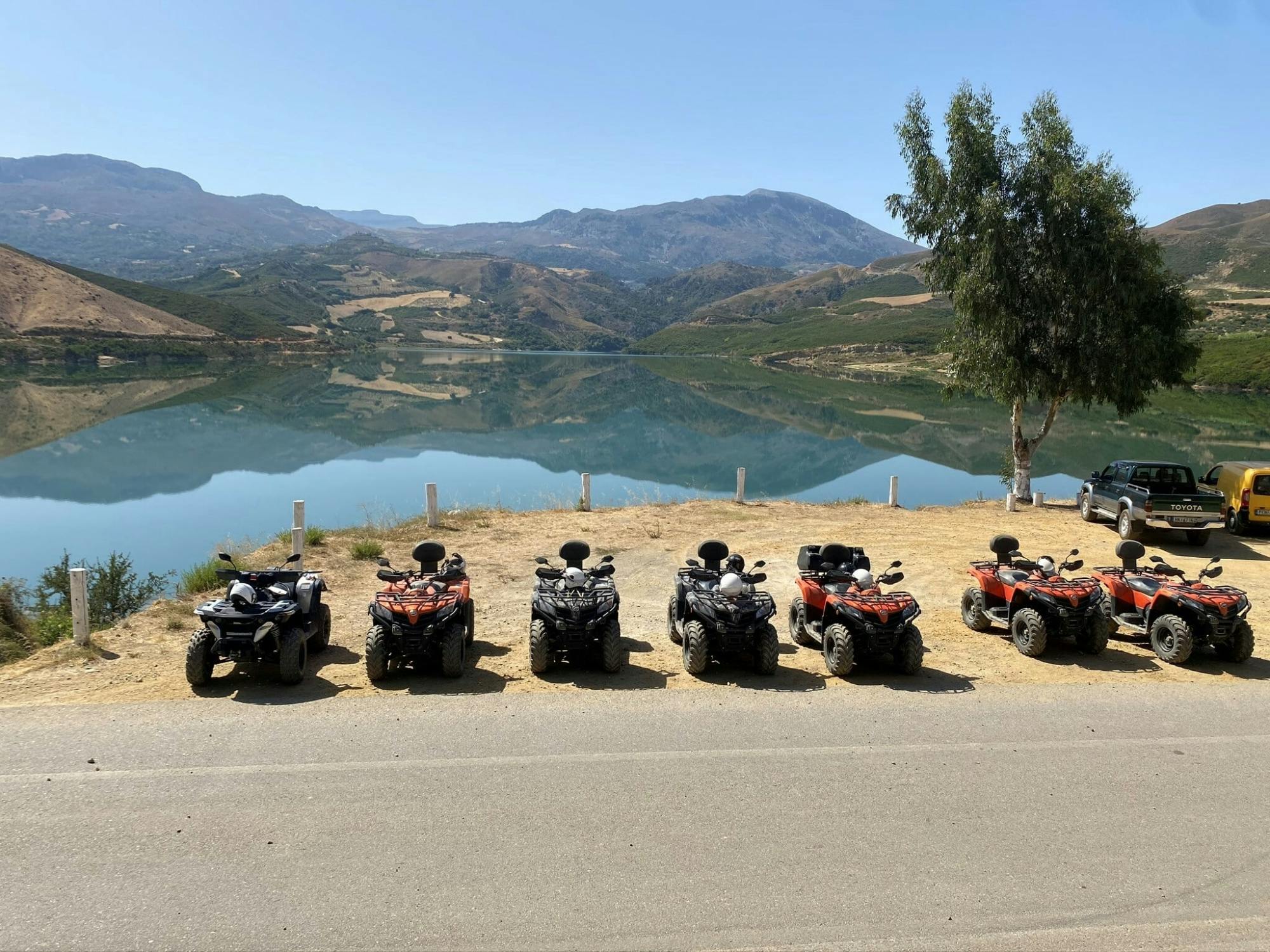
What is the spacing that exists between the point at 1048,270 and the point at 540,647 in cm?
2096

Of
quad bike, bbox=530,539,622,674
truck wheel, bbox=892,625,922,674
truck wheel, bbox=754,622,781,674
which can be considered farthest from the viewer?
truck wheel, bbox=892,625,922,674

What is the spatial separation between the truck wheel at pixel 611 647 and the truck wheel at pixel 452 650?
1.56m

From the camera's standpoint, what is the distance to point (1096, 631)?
1055 cm

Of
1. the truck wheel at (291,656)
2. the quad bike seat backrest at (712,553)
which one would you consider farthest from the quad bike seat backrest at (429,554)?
the quad bike seat backrest at (712,553)

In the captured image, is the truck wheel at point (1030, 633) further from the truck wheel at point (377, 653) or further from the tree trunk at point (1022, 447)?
the tree trunk at point (1022, 447)

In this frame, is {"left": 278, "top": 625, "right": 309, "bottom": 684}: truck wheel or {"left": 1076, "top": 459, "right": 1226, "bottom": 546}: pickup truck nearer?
{"left": 278, "top": 625, "right": 309, "bottom": 684}: truck wheel

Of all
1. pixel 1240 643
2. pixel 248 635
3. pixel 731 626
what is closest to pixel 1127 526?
pixel 1240 643

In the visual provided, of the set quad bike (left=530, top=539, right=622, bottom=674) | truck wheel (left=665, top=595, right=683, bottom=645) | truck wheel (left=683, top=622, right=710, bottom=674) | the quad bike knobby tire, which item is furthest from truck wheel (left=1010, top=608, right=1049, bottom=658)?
quad bike (left=530, top=539, right=622, bottom=674)

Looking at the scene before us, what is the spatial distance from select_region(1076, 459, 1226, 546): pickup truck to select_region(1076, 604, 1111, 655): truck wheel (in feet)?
29.6

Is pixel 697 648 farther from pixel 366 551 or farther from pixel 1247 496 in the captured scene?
pixel 1247 496

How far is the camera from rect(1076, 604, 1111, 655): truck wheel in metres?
10.5

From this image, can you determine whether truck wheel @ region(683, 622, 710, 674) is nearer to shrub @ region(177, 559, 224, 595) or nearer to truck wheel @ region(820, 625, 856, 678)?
truck wheel @ region(820, 625, 856, 678)

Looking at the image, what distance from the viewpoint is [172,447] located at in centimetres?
4175

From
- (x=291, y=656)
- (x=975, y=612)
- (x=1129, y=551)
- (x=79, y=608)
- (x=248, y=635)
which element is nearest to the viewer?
(x=248, y=635)
